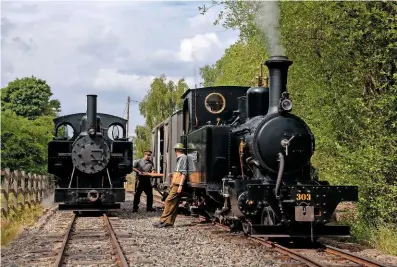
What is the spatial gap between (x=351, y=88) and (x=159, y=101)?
1601 inches

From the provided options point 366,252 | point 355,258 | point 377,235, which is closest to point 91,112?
point 377,235

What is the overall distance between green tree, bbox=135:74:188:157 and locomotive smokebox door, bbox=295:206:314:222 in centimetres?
4332

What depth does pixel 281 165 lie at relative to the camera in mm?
8953

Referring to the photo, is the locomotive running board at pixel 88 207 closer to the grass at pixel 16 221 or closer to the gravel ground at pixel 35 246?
the grass at pixel 16 221

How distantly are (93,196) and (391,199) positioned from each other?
7612 millimetres

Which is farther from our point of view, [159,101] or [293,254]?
[159,101]

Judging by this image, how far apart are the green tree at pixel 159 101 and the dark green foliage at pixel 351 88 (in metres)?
36.2

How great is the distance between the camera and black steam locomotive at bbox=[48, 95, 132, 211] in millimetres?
14531

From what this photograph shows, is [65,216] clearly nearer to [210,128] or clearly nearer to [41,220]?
[41,220]

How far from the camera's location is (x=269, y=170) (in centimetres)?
927

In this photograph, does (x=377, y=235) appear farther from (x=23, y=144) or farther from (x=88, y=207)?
(x=23, y=144)

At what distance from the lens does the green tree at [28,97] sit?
55.0 m

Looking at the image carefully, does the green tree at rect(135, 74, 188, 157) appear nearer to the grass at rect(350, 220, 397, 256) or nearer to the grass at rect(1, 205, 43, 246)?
the grass at rect(1, 205, 43, 246)

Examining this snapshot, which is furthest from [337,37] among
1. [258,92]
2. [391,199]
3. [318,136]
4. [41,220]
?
[41,220]
